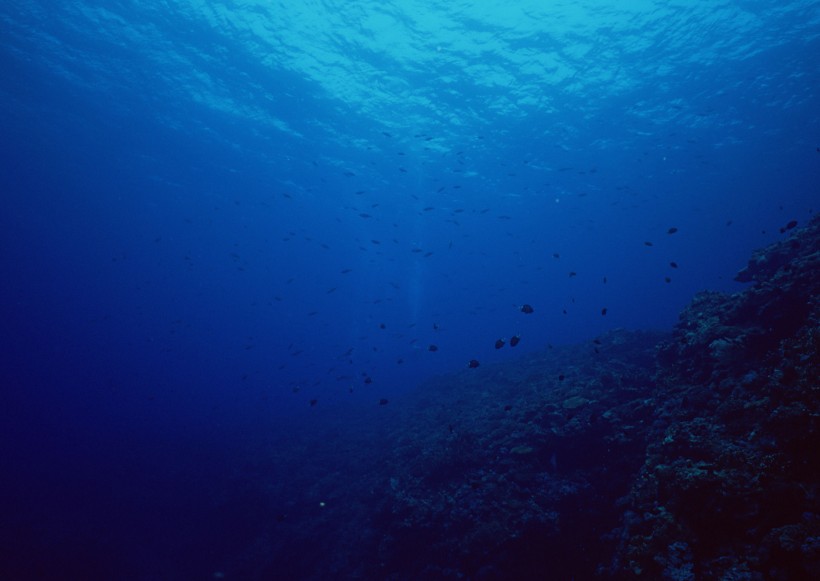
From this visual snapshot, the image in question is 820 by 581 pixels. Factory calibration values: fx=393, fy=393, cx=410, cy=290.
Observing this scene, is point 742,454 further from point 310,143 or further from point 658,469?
point 310,143

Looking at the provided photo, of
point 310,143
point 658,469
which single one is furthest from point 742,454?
point 310,143

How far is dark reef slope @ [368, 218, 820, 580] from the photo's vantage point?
17.7ft

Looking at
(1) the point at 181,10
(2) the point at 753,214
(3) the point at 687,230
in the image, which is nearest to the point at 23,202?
(1) the point at 181,10

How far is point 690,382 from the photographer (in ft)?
32.6

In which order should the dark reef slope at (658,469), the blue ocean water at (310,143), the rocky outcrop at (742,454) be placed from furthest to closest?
the blue ocean water at (310,143) → the dark reef slope at (658,469) → the rocky outcrop at (742,454)

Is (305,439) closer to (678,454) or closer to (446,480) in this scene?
(446,480)

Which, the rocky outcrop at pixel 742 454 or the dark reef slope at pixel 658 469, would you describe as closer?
the rocky outcrop at pixel 742 454

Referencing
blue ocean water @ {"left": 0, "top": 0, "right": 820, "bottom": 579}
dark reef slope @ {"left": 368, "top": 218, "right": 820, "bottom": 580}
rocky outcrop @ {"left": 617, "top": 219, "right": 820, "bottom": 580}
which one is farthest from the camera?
blue ocean water @ {"left": 0, "top": 0, "right": 820, "bottom": 579}

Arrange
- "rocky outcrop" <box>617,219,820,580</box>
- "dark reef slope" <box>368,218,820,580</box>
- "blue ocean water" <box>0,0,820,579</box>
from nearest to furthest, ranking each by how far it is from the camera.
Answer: "rocky outcrop" <box>617,219,820,580</box> < "dark reef slope" <box>368,218,820,580</box> < "blue ocean water" <box>0,0,820,579</box>

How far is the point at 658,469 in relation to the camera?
22.9 ft

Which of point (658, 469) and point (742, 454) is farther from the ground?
point (742, 454)

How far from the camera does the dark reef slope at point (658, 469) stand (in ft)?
17.7

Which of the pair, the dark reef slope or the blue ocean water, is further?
the blue ocean water

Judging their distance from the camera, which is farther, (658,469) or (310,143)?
(310,143)
